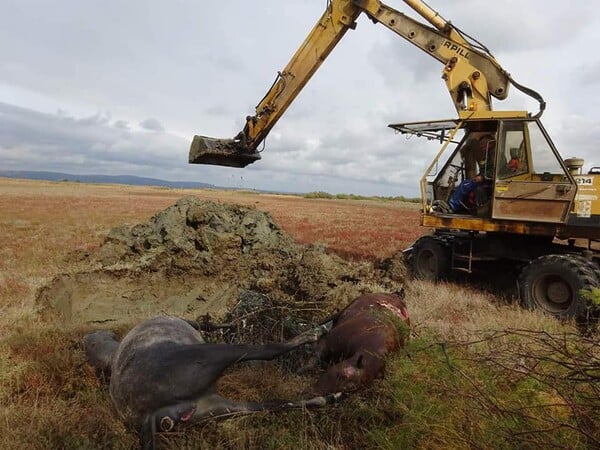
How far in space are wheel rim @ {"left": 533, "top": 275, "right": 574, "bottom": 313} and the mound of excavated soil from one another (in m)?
2.33

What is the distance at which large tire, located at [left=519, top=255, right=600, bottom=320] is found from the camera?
637cm

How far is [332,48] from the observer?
374 inches

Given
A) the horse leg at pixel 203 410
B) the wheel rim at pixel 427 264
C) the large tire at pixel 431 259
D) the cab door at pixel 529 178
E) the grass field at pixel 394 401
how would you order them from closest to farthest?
the grass field at pixel 394 401 < the horse leg at pixel 203 410 < the cab door at pixel 529 178 < the large tire at pixel 431 259 < the wheel rim at pixel 427 264

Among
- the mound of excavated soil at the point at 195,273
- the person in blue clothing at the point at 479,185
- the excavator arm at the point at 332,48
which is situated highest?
the excavator arm at the point at 332,48

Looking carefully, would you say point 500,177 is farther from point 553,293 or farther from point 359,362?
point 359,362

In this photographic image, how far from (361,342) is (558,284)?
173 inches

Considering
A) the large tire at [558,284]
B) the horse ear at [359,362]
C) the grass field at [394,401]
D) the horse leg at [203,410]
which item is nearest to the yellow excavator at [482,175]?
the large tire at [558,284]

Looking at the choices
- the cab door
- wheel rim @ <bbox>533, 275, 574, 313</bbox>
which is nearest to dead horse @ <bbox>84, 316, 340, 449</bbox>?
wheel rim @ <bbox>533, 275, 574, 313</bbox>

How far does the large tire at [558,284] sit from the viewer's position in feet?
20.9

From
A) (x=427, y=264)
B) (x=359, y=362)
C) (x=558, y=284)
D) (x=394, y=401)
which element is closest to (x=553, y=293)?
(x=558, y=284)

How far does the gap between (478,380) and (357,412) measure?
857 millimetres

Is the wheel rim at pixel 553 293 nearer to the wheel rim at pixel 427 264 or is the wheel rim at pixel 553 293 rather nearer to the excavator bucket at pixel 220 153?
the wheel rim at pixel 427 264

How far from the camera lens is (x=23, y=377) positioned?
13.5 ft

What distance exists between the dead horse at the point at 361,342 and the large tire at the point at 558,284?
10.7ft
